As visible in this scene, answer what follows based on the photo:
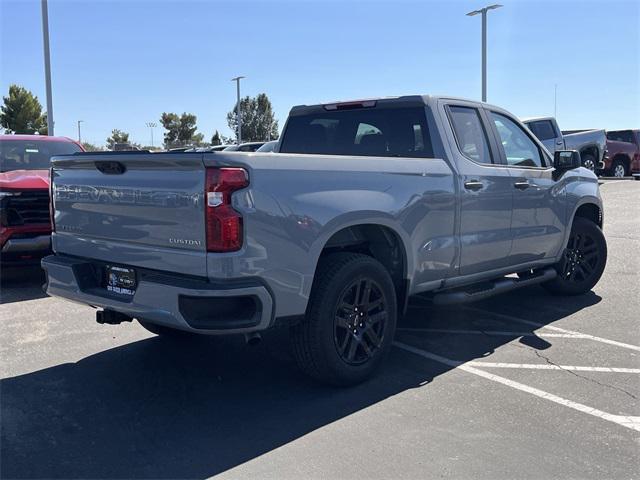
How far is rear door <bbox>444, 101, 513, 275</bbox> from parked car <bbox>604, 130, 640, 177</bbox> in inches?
777

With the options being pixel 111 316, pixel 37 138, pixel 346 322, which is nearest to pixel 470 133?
pixel 346 322

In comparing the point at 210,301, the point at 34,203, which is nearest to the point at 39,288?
the point at 34,203

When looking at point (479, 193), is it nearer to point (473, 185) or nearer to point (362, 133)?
point (473, 185)

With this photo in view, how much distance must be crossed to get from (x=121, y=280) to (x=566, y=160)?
4456mm

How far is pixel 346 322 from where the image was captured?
166 inches

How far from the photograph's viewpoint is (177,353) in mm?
5027

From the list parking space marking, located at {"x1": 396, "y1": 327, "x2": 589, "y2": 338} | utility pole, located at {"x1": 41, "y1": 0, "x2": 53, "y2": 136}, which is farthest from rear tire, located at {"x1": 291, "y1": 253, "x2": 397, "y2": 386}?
utility pole, located at {"x1": 41, "y1": 0, "x2": 53, "y2": 136}

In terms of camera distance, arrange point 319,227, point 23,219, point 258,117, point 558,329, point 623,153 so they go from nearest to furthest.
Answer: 1. point 319,227
2. point 558,329
3. point 23,219
4. point 623,153
5. point 258,117

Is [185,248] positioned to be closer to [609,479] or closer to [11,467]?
[11,467]

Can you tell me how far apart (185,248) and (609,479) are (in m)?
2.55

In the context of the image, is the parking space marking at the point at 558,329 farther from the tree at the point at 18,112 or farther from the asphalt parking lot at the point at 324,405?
the tree at the point at 18,112

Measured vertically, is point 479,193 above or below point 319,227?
above

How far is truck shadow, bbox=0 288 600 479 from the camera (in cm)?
328

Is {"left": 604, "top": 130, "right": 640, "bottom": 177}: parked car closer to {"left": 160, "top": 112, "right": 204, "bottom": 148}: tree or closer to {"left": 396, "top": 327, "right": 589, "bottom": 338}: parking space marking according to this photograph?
{"left": 396, "top": 327, "right": 589, "bottom": 338}: parking space marking
